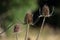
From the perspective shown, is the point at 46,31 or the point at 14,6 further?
the point at 46,31

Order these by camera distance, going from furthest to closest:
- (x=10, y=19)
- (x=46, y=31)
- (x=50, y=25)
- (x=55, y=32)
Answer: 1. (x=50, y=25)
2. (x=55, y=32)
3. (x=46, y=31)
4. (x=10, y=19)

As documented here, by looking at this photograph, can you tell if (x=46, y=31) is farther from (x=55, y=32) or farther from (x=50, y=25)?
A: (x=50, y=25)

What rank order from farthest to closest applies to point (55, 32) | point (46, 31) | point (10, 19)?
point (55, 32) < point (46, 31) < point (10, 19)

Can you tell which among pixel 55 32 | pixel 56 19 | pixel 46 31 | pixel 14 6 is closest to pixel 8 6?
pixel 14 6

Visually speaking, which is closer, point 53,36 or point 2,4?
point 2,4

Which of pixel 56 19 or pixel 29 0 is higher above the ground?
pixel 29 0

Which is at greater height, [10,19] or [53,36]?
[10,19]

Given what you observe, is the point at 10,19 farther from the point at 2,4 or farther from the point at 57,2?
the point at 57,2

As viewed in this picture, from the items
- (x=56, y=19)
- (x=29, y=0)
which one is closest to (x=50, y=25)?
(x=56, y=19)

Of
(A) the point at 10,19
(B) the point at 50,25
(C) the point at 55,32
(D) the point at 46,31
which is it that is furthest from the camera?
(B) the point at 50,25
